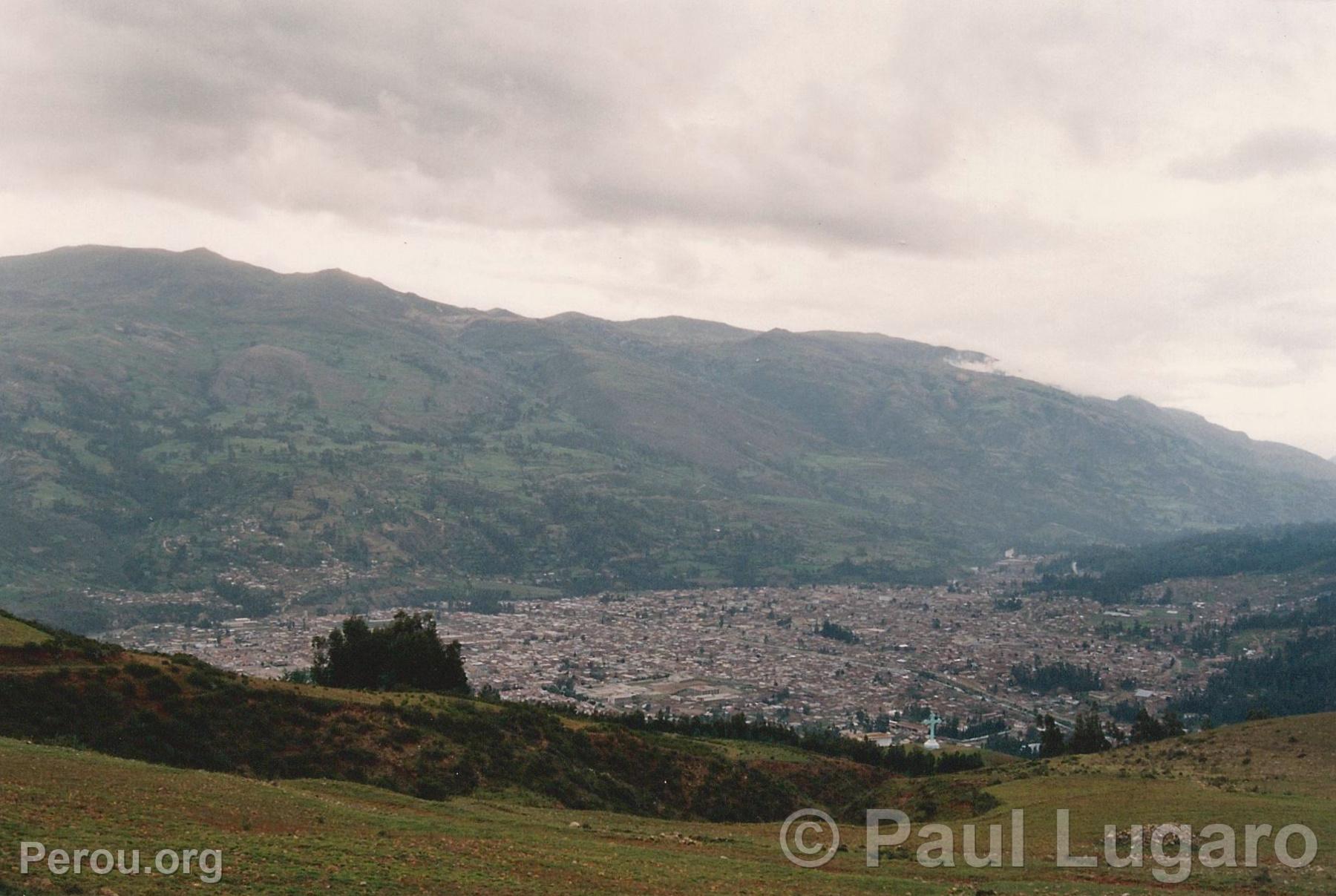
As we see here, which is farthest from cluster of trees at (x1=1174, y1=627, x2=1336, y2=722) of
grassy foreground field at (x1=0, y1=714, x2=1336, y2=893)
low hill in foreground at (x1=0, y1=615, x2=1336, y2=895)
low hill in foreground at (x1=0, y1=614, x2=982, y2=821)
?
grassy foreground field at (x1=0, y1=714, x2=1336, y2=893)

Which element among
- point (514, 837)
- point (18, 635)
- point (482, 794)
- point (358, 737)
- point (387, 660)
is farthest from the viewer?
point (387, 660)

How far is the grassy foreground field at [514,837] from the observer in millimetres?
22797

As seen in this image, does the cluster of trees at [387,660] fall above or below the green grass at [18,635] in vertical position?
below

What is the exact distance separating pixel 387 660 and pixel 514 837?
159 ft

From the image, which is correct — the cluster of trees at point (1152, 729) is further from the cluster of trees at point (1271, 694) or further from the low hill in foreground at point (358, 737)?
the cluster of trees at point (1271, 694)

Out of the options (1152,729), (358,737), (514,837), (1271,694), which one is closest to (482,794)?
(358,737)

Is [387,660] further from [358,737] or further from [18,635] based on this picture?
[18,635]

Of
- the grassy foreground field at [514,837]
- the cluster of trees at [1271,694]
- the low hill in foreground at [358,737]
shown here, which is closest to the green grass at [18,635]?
the low hill in foreground at [358,737]

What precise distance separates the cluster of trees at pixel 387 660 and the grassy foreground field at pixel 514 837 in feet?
112

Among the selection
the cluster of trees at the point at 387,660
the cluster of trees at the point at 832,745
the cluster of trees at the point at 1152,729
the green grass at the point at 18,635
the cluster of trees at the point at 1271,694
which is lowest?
the cluster of trees at the point at 1271,694

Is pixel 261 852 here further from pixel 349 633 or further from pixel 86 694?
pixel 349 633

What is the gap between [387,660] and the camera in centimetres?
7694

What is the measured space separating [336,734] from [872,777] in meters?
46.8

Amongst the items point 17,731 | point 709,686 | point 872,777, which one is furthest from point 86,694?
point 709,686
